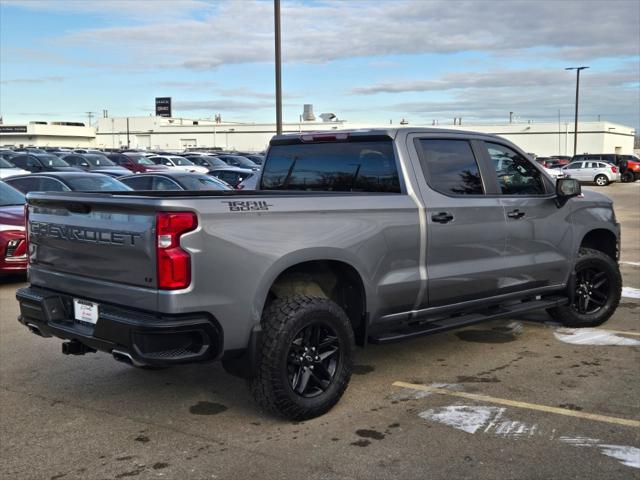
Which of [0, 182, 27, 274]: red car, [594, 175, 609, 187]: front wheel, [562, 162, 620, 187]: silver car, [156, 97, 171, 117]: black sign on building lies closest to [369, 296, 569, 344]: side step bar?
[0, 182, 27, 274]: red car

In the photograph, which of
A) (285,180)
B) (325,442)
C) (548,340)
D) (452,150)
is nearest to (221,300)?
(325,442)

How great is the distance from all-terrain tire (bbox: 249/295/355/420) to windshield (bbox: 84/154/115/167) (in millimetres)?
26535

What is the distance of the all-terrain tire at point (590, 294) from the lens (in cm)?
676

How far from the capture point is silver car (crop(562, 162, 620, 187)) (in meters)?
40.7

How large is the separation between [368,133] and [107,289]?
2.32 metres

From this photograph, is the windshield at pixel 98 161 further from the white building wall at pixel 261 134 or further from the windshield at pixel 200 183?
the white building wall at pixel 261 134

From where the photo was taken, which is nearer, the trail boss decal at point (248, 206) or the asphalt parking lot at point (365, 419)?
the asphalt parking lot at point (365, 419)

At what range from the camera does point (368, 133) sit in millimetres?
5301

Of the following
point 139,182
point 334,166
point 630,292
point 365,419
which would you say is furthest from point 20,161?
point 365,419

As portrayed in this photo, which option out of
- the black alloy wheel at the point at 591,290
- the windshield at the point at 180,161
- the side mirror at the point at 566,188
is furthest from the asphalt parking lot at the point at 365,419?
the windshield at the point at 180,161

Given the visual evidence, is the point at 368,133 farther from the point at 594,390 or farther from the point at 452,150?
the point at 594,390

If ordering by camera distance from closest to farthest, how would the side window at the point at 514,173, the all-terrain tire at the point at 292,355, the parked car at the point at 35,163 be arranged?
the all-terrain tire at the point at 292,355 < the side window at the point at 514,173 < the parked car at the point at 35,163

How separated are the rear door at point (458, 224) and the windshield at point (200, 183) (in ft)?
34.7

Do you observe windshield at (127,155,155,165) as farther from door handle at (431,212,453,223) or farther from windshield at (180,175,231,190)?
door handle at (431,212,453,223)
